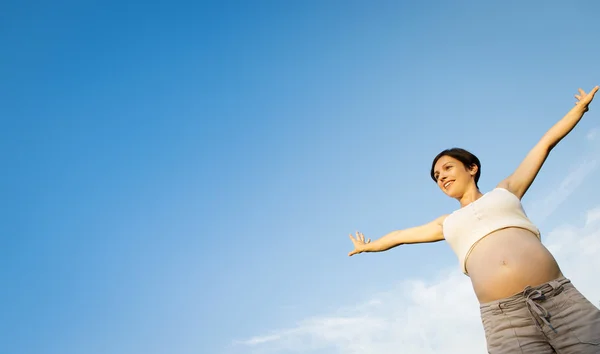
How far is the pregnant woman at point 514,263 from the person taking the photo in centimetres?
326

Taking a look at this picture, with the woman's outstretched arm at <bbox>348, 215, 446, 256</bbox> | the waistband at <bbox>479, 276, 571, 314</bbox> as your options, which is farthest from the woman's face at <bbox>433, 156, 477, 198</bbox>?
the waistband at <bbox>479, 276, 571, 314</bbox>

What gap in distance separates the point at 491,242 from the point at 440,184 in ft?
3.38

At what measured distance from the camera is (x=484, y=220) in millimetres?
3889

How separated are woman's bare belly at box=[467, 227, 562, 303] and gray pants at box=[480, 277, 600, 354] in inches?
3.2

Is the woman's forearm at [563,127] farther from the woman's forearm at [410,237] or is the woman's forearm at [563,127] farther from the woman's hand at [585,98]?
the woman's forearm at [410,237]

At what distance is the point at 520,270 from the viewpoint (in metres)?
3.49

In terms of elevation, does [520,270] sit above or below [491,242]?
below

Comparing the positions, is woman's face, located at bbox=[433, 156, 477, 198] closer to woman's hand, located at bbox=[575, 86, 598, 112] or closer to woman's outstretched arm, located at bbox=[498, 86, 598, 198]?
woman's outstretched arm, located at bbox=[498, 86, 598, 198]

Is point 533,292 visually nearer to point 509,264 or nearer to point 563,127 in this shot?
point 509,264

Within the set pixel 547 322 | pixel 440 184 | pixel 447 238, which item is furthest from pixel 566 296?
pixel 440 184

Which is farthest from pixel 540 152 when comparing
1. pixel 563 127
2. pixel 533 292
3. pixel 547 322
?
pixel 547 322

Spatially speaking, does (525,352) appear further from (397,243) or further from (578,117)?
(578,117)

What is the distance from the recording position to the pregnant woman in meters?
3.26

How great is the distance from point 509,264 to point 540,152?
138 centimetres
